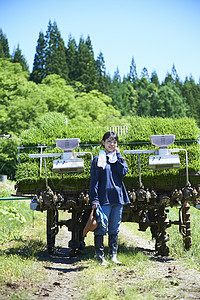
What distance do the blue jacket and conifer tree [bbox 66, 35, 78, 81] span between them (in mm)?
50685

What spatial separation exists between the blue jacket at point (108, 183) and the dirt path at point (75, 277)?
1108mm

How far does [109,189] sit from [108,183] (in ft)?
0.30

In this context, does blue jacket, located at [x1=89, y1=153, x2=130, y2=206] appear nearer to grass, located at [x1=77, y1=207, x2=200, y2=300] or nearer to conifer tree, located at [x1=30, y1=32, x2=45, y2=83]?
grass, located at [x1=77, y1=207, x2=200, y2=300]

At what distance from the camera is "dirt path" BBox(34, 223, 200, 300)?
470 cm

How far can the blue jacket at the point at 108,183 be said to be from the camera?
20.3 feet

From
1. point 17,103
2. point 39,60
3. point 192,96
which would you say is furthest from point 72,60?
point 17,103

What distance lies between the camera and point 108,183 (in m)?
6.23

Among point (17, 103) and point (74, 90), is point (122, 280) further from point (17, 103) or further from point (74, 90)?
point (74, 90)

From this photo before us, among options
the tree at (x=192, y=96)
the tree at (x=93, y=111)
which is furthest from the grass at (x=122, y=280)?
the tree at (x=192, y=96)

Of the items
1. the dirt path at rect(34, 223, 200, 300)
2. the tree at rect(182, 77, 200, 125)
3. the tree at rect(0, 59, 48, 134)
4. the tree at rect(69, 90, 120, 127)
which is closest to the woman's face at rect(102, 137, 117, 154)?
the dirt path at rect(34, 223, 200, 300)

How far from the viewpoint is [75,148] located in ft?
23.9

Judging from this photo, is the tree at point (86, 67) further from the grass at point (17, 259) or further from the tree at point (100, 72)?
the grass at point (17, 259)

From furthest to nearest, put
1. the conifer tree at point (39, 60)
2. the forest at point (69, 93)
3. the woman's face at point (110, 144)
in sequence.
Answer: the conifer tree at point (39, 60), the forest at point (69, 93), the woman's face at point (110, 144)

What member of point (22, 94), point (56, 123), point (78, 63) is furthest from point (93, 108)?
point (56, 123)
